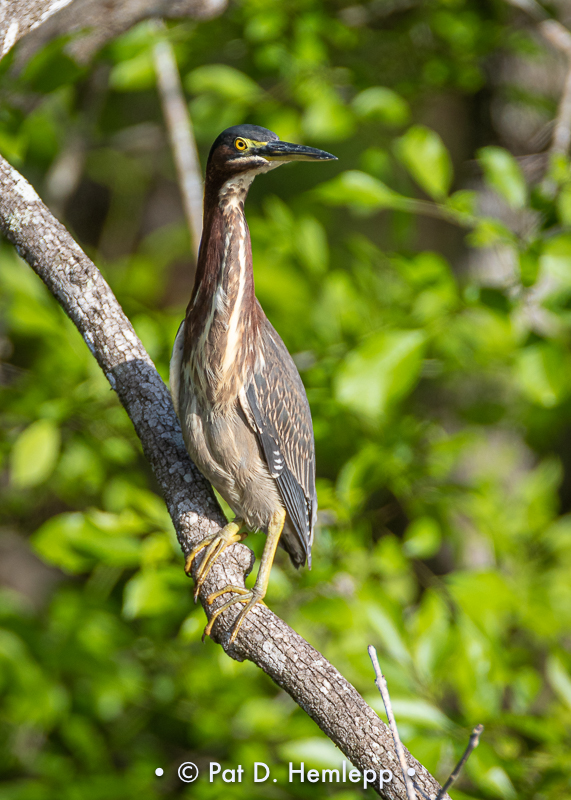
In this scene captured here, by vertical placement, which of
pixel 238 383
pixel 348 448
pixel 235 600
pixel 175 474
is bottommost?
pixel 348 448

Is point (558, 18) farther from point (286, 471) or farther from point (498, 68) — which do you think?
point (286, 471)

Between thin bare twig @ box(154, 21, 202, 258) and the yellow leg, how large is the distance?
56.1 inches

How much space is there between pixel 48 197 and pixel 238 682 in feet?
9.60

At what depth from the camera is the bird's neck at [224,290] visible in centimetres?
176

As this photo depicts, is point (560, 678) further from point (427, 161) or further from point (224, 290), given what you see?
point (427, 161)

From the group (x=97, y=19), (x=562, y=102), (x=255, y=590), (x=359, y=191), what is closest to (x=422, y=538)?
(x=255, y=590)

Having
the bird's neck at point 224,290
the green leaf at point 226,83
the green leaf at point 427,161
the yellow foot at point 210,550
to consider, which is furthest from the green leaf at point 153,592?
the green leaf at point 226,83

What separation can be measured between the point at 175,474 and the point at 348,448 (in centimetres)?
113

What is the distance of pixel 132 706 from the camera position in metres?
3.46

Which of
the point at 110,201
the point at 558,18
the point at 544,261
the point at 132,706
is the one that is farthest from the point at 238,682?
the point at 110,201

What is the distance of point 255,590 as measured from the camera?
186 centimetres

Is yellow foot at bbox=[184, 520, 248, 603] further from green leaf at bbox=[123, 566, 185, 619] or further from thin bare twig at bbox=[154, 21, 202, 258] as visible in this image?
thin bare twig at bbox=[154, 21, 202, 258]

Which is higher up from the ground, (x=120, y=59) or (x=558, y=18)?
(x=120, y=59)

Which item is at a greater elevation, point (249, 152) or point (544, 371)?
point (249, 152)
